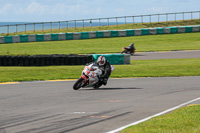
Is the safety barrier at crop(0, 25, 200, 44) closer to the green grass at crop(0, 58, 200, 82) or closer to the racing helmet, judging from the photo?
the green grass at crop(0, 58, 200, 82)

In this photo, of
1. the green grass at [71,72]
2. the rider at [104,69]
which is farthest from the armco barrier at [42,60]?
the rider at [104,69]

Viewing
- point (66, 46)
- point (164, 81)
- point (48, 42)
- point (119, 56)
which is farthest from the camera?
point (48, 42)

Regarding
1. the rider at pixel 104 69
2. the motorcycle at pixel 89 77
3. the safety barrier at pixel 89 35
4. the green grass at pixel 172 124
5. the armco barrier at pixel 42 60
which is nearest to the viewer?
the green grass at pixel 172 124

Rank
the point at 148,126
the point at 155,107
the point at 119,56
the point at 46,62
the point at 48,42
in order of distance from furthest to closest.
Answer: the point at 48,42
the point at 119,56
the point at 46,62
the point at 155,107
the point at 148,126

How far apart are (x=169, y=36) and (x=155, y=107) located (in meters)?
43.3

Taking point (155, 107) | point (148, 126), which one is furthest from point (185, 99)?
point (148, 126)

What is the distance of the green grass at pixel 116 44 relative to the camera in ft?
145

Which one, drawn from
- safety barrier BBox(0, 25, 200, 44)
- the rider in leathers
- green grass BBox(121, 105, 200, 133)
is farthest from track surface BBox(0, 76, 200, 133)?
safety barrier BBox(0, 25, 200, 44)

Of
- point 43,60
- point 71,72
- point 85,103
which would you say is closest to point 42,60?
point 43,60

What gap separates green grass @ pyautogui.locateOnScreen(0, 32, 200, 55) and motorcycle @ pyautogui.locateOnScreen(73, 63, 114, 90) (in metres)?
27.1

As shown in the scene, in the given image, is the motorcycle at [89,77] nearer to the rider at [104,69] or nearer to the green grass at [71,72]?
the rider at [104,69]

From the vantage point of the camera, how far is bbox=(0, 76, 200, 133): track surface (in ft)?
30.2

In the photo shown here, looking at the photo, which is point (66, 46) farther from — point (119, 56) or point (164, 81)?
point (164, 81)

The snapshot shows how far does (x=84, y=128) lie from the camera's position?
28.7 ft
